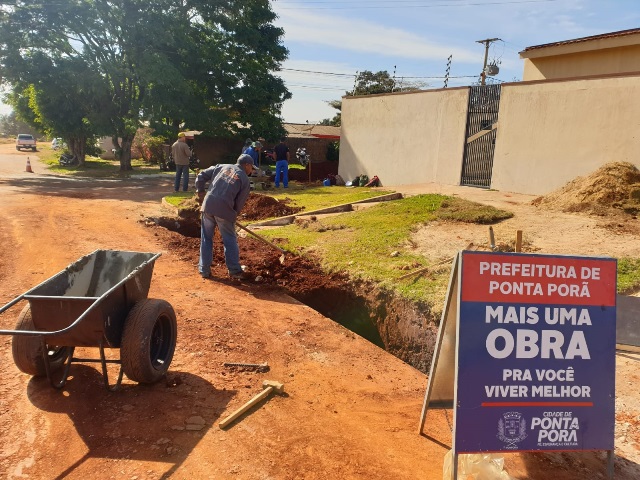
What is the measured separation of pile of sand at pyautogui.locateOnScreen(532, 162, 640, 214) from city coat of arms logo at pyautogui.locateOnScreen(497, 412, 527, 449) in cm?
855

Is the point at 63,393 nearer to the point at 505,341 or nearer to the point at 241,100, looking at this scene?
the point at 505,341

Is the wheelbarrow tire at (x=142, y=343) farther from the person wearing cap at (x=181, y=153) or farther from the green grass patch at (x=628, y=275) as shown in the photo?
the person wearing cap at (x=181, y=153)

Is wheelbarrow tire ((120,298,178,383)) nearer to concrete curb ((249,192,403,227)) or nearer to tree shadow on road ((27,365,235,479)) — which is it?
tree shadow on road ((27,365,235,479))

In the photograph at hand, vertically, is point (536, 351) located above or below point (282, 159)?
below

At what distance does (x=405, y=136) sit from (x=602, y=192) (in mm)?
9522

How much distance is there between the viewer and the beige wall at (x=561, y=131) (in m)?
12.7

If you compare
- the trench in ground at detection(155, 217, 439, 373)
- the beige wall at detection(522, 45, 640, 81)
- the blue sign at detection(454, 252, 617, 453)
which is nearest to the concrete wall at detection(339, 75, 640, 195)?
the beige wall at detection(522, 45, 640, 81)

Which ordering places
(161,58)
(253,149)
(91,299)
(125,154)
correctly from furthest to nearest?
(125,154)
(161,58)
(253,149)
(91,299)

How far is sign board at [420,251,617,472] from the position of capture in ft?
11.5

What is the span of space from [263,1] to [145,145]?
1400cm

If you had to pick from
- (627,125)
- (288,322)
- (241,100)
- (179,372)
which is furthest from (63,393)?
(241,100)

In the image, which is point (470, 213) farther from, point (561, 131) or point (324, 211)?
point (561, 131)

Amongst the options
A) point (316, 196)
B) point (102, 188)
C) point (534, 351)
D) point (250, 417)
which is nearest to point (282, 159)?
point (316, 196)

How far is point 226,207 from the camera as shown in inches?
309
